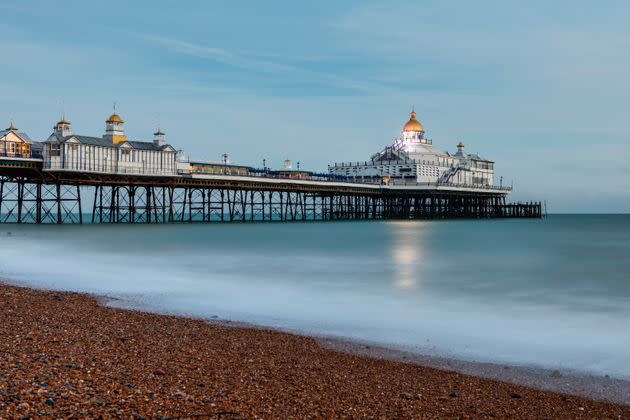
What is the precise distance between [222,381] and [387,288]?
13.1 meters

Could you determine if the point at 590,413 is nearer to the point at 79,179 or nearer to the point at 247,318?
the point at 247,318

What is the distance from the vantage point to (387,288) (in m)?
20.3

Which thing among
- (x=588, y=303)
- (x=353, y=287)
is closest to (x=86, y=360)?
(x=353, y=287)

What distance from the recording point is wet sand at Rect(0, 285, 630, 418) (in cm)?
659

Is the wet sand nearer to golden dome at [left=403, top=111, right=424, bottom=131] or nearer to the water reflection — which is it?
the water reflection

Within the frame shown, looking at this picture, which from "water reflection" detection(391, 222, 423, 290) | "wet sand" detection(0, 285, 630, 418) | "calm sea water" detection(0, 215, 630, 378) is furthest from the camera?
"water reflection" detection(391, 222, 423, 290)

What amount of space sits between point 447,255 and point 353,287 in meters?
15.2

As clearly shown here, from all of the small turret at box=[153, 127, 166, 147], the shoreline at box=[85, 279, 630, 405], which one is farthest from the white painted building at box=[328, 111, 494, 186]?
the shoreline at box=[85, 279, 630, 405]

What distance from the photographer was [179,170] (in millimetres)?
58062

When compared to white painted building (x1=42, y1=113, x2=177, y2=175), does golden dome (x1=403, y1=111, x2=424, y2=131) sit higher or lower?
higher

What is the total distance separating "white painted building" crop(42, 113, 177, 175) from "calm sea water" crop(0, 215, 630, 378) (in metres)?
11.8

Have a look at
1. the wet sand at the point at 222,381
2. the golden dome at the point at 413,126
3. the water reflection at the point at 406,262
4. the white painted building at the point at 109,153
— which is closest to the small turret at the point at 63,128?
the white painted building at the point at 109,153

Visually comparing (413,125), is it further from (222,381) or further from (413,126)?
(222,381)

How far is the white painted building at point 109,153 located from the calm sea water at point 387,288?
11.8 metres
